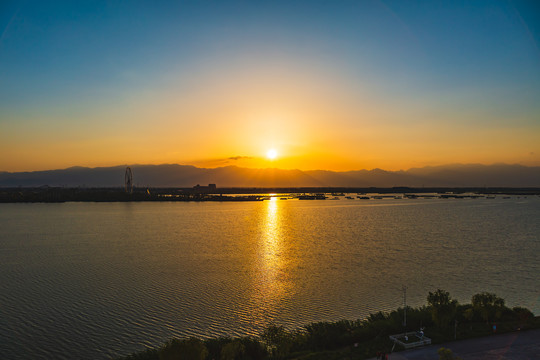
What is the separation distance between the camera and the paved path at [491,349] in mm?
15953

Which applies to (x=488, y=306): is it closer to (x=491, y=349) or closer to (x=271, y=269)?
(x=491, y=349)

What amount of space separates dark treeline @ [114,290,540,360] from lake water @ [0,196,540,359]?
11.1ft

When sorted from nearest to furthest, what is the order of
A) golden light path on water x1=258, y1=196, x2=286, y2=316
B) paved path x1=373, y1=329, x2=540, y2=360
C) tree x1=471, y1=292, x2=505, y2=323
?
paved path x1=373, y1=329, x2=540, y2=360, tree x1=471, y1=292, x2=505, y2=323, golden light path on water x1=258, y1=196, x2=286, y2=316

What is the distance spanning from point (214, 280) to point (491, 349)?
22813 mm

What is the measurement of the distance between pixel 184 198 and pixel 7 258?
13829 centimetres

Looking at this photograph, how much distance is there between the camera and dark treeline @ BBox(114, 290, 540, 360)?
54.5 feet

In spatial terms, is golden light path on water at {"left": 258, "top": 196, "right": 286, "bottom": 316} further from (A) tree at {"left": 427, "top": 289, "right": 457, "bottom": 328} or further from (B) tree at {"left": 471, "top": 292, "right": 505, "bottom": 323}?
(B) tree at {"left": 471, "top": 292, "right": 505, "bottom": 323}

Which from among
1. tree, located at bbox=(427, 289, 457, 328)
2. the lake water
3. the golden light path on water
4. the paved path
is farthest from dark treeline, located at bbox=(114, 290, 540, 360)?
the golden light path on water

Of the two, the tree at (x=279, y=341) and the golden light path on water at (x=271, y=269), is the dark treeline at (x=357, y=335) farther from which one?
the golden light path on water at (x=271, y=269)

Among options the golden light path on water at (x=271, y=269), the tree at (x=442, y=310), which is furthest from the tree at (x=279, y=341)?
the tree at (x=442, y=310)

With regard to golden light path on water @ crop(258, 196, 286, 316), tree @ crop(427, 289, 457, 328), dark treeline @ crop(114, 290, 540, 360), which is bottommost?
golden light path on water @ crop(258, 196, 286, 316)

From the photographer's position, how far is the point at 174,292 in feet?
94.9

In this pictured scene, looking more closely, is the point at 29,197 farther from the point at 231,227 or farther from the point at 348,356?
the point at 348,356

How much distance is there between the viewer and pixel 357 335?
1869 cm
